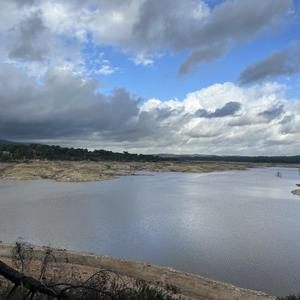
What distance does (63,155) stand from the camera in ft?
486

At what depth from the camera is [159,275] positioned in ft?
57.6

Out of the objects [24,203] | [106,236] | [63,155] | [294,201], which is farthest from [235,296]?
[63,155]

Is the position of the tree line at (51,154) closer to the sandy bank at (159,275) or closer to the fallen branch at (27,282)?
the sandy bank at (159,275)

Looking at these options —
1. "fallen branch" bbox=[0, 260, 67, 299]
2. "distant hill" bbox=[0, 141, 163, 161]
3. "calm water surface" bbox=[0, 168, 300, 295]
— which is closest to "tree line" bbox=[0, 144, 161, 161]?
"distant hill" bbox=[0, 141, 163, 161]

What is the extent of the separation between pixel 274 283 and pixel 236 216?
64.8 feet

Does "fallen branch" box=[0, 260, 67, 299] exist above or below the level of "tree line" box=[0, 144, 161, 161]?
below

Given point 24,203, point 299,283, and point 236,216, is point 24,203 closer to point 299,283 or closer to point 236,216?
point 236,216

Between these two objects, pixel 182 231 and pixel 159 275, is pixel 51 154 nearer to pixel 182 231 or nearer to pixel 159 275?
pixel 182 231

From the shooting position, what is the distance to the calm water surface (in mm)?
20812

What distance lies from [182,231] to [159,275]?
1239 cm

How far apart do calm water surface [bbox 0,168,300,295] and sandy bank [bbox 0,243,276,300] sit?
2335mm

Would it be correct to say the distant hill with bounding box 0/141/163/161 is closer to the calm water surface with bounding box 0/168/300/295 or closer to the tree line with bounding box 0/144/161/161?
the tree line with bounding box 0/144/161/161

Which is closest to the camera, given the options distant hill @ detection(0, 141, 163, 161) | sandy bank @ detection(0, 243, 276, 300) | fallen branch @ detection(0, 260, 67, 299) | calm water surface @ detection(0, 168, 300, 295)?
fallen branch @ detection(0, 260, 67, 299)

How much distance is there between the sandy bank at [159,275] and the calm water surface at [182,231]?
2335mm
